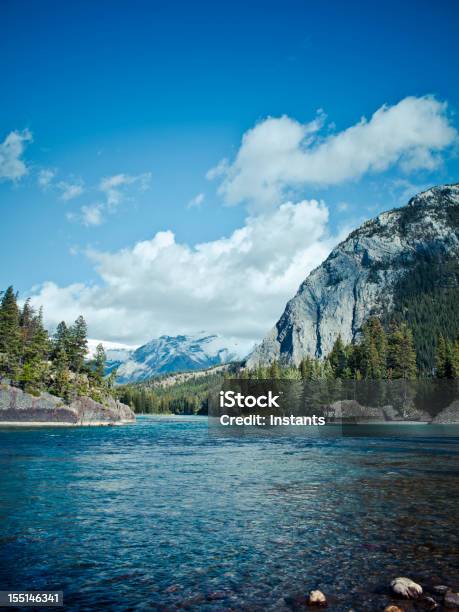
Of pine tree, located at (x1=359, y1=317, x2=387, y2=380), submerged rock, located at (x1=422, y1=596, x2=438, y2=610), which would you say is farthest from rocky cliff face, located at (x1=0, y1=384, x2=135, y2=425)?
submerged rock, located at (x1=422, y1=596, x2=438, y2=610)

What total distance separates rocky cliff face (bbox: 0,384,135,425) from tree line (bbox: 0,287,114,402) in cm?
283

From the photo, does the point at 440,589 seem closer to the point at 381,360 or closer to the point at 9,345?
→ the point at 9,345

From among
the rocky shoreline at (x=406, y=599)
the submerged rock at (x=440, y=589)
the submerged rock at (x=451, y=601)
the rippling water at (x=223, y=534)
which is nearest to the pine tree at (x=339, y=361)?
the rippling water at (x=223, y=534)

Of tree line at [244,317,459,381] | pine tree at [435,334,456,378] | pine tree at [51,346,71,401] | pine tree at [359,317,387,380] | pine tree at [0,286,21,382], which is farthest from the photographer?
pine tree at [359,317,387,380]

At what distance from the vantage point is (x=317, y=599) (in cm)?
1166

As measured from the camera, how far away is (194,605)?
38.4 feet

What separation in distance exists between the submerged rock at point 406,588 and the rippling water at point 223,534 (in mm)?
384

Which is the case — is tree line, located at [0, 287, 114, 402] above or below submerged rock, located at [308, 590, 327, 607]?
above

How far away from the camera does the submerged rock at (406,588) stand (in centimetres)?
1195

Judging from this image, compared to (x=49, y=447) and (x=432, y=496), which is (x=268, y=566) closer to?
(x=432, y=496)

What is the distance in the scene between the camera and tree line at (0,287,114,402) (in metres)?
118

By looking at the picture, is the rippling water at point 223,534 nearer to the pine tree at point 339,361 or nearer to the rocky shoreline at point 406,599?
the rocky shoreline at point 406,599

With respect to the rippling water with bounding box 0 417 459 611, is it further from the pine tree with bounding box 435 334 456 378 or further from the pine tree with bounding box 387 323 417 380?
the pine tree with bounding box 387 323 417 380

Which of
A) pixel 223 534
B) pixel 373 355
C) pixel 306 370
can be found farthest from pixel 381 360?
pixel 223 534
